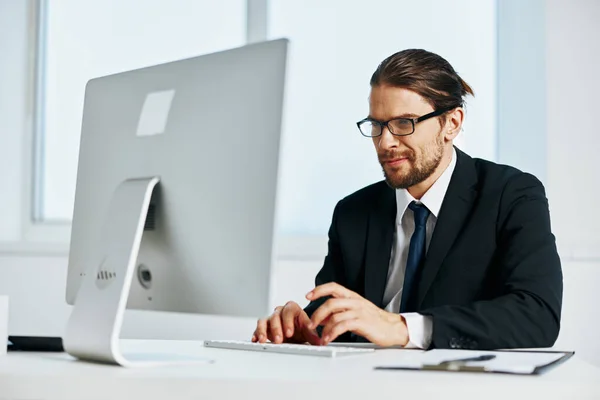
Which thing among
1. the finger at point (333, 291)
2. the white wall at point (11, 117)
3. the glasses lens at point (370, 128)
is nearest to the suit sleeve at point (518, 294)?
the finger at point (333, 291)

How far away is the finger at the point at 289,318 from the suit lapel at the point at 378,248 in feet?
1.25

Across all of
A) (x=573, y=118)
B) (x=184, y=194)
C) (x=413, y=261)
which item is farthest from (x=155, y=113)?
(x=573, y=118)

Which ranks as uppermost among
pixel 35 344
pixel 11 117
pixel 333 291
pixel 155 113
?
pixel 11 117

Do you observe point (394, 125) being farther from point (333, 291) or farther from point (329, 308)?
point (329, 308)

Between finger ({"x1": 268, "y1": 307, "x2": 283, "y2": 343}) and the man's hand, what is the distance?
20 cm

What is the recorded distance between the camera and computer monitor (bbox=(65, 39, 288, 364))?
4.22 feet

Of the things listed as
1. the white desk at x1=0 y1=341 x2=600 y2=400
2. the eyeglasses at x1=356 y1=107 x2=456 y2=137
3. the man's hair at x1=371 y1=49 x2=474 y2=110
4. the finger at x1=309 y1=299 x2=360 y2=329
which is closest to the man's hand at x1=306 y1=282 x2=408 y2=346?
the finger at x1=309 y1=299 x2=360 y2=329

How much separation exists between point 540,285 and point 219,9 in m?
2.13

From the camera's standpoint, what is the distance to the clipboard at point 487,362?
46.9 inches

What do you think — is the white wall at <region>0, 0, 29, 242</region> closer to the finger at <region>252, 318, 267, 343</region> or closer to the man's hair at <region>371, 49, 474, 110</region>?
the man's hair at <region>371, 49, 474, 110</region>

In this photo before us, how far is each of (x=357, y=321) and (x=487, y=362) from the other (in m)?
0.37

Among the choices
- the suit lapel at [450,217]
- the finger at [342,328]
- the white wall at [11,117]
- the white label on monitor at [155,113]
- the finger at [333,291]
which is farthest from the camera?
the white wall at [11,117]

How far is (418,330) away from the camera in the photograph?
1729 millimetres

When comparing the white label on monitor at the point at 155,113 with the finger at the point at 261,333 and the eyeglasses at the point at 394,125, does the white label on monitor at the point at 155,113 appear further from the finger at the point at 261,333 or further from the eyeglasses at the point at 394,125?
the eyeglasses at the point at 394,125
